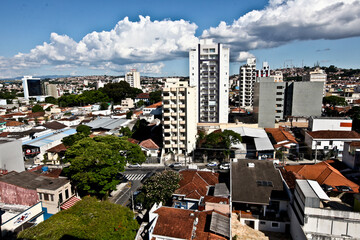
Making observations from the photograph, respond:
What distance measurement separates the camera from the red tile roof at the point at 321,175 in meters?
28.1

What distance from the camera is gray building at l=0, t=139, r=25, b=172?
30.2 meters

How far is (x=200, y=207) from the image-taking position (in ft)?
76.5

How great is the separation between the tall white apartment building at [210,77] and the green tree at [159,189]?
122 feet

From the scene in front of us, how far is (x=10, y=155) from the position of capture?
102ft

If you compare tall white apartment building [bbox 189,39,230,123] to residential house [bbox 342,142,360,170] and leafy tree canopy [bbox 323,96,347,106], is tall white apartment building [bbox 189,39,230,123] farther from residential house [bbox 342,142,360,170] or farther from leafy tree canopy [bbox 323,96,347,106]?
leafy tree canopy [bbox 323,96,347,106]

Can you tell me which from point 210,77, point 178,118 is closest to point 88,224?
point 178,118

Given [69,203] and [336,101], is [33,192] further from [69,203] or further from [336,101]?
[336,101]

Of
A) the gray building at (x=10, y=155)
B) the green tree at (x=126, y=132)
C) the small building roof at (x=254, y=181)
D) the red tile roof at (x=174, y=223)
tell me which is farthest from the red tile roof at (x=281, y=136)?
the gray building at (x=10, y=155)

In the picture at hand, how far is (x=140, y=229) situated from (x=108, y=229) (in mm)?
→ 4691

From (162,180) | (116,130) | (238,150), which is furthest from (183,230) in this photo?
(116,130)

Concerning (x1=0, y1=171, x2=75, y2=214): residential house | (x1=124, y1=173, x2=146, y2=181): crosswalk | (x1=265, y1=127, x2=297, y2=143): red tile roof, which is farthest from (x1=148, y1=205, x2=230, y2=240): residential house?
(x1=265, y1=127, x2=297, y2=143): red tile roof

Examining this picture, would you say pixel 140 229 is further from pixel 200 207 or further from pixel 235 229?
pixel 235 229

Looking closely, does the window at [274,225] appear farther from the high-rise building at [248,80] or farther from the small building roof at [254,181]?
the high-rise building at [248,80]

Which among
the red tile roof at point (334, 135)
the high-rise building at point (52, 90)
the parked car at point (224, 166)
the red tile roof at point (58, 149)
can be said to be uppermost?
the high-rise building at point (52, 90)
